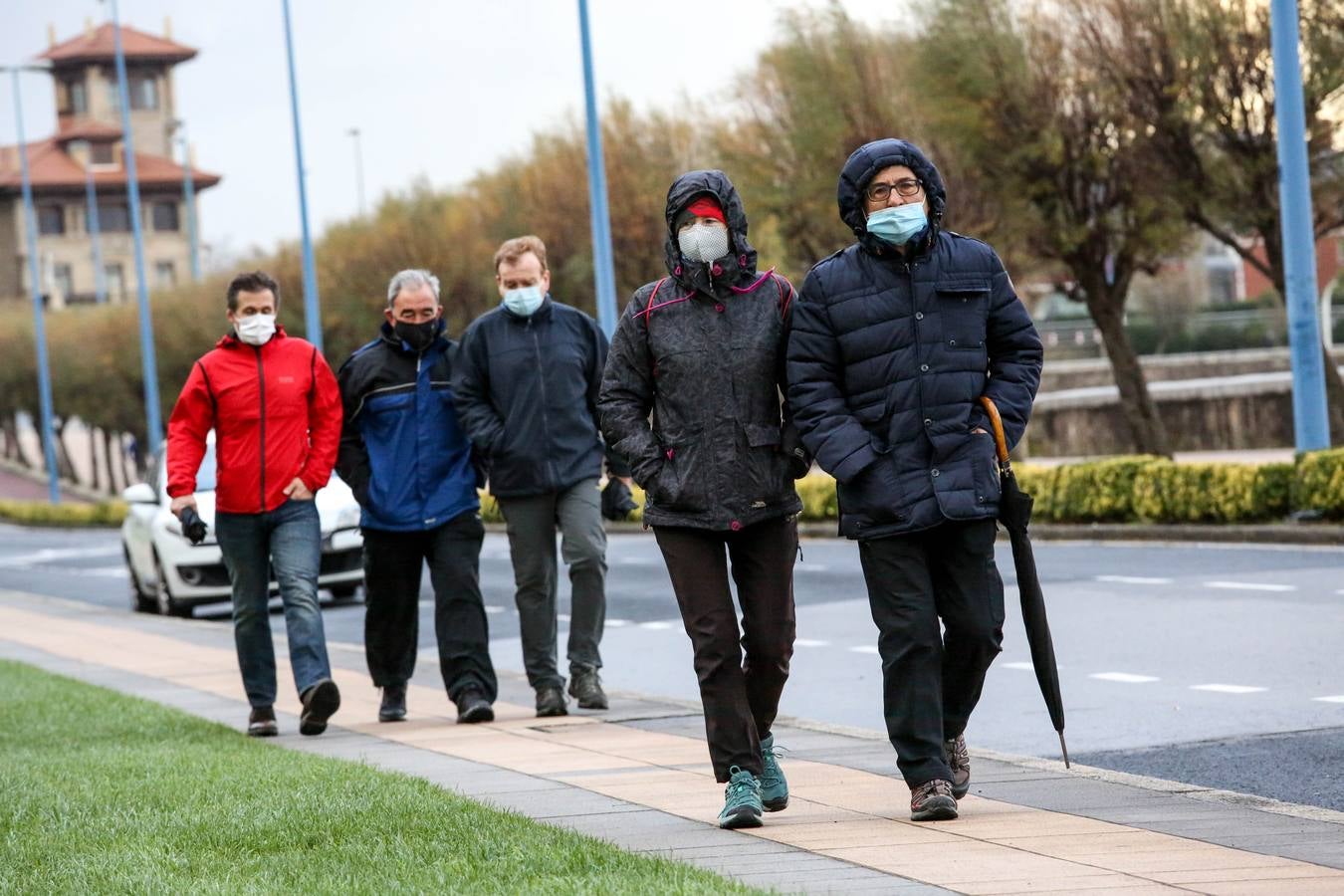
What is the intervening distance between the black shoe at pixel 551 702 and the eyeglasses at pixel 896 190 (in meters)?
3.93

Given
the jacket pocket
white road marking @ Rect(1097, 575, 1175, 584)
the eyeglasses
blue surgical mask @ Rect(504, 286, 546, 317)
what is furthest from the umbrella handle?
white road marking @ Rect(1097, 575, 1175, 584)

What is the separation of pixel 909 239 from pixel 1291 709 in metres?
3.58

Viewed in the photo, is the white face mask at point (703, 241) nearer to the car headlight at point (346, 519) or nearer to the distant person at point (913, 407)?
the distant person at point (913, 407)

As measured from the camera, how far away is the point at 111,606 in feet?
74.5

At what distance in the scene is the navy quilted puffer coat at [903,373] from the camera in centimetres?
647

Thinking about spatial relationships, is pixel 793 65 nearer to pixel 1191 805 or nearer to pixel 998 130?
pixel 998 130

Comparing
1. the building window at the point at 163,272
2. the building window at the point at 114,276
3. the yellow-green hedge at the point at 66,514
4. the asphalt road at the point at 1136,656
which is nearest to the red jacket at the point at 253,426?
the asphalt road at the point at 1136,656

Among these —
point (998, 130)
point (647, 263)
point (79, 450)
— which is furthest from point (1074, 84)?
point (79, 450)

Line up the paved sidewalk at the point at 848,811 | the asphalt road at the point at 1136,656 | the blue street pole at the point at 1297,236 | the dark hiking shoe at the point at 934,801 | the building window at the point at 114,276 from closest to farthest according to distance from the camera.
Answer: the paved sidewalk at the point at 848,811 → the dark hiking shoe at the point at 934,801 → the asphalt road at the point at 1136,656 → the blue street pole at the point at 1297,236 → the building window at the point at 114,276

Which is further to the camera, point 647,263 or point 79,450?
point 79,450

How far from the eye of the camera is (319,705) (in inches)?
379

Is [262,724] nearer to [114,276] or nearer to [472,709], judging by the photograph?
[472,709]

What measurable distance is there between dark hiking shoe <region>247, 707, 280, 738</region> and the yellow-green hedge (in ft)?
151

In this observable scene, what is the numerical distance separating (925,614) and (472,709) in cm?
375
